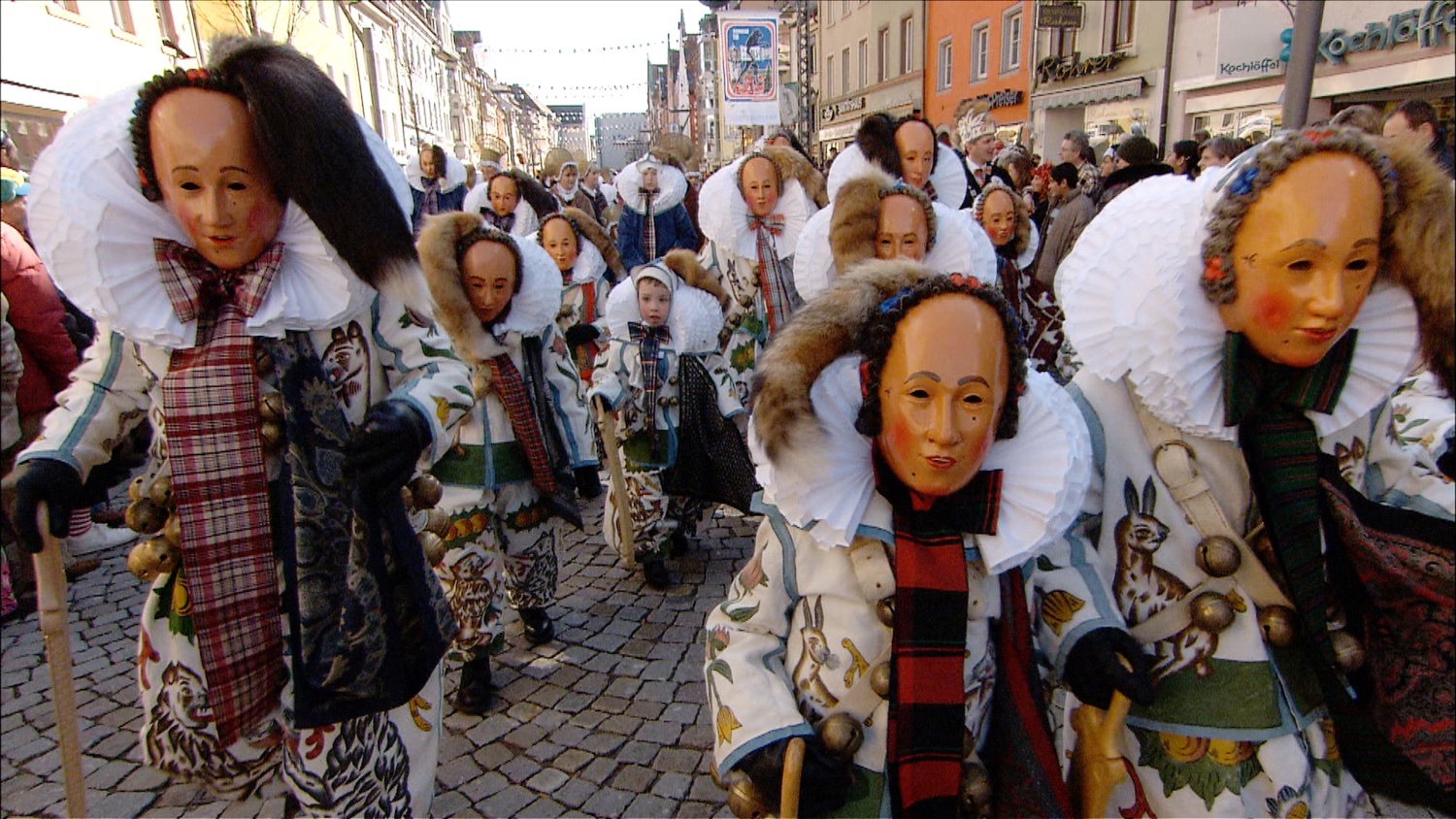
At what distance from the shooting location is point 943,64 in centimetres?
2462

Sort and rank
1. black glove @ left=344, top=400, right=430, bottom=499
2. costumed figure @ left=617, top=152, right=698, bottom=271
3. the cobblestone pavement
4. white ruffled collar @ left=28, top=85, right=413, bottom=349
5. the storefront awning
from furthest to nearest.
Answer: the storefront awning
costumed figure @ left=617, top=152, right=698, bottom=271
the cobblestone pavement
black glove @ left=344, top=400, right=430, bottom=499
white ruffled collar @ left=28, top=85, right=413, bottom=349

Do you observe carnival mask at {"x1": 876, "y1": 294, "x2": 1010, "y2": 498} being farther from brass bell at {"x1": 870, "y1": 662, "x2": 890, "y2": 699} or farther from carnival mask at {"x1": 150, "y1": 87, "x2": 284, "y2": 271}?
carnival mask at {"x1": 150, "y1": 87, "x2": 284, "y2": 271}

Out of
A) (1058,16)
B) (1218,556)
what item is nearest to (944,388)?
(1218,556)

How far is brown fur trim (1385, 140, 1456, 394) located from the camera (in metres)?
1.52

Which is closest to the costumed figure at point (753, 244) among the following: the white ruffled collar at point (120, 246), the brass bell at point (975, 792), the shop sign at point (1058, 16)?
the white ruffled collar at point (120, 246)

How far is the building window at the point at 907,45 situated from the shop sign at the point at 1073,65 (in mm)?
8072

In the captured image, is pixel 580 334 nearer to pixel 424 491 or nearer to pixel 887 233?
pixel 887 233

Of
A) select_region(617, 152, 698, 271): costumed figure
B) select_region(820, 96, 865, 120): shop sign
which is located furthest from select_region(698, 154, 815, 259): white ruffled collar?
select_region(820, 96, 865, 120): shop sign

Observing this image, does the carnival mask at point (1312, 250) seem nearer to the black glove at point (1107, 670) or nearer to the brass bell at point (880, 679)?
the black glove at point (1107, 670)

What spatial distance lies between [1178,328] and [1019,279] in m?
3.25

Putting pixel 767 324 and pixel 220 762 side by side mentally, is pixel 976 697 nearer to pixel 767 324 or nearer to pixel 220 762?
pixel 220 762

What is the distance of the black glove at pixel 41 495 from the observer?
5.72 ft

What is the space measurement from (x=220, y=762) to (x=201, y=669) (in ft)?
0.81

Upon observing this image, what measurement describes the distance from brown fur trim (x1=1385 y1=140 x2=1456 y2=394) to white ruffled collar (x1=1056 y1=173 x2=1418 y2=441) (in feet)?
0.13
